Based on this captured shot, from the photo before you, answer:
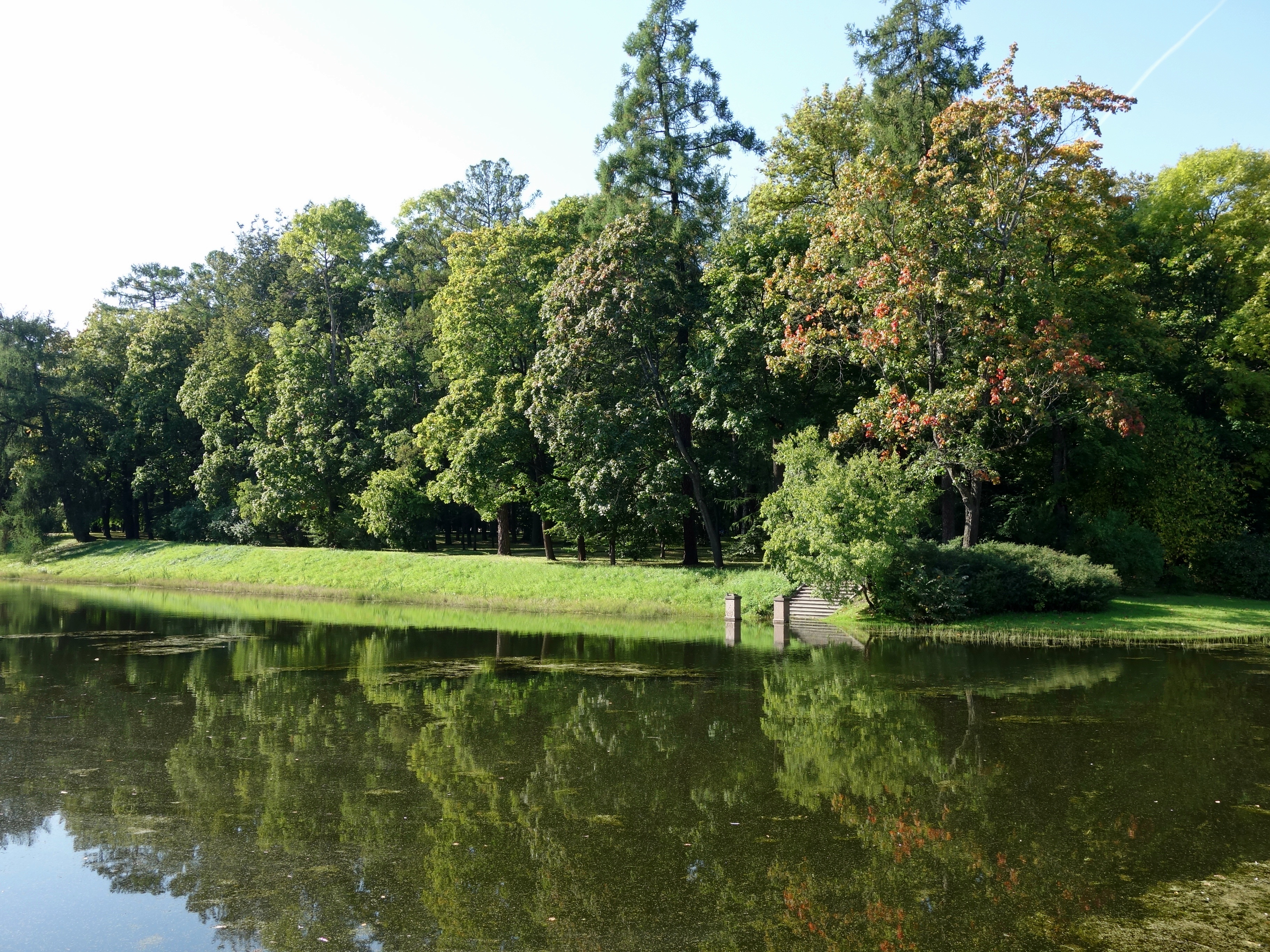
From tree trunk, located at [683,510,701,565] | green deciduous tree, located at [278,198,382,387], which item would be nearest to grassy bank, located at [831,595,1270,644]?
tree trunk, located at [683,510,701,565]

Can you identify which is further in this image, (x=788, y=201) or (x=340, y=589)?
(x=340, y=589)

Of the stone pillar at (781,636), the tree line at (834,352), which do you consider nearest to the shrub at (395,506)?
the tree line at (834,352)

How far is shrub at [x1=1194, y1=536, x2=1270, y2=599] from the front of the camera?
1271 inches

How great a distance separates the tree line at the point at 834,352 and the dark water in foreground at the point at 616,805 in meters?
12.4

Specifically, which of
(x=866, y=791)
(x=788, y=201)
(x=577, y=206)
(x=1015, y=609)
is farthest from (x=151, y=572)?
(x=866, y=791)

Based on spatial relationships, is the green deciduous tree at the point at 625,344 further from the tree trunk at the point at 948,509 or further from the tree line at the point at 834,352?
the tree trunk at the point at 948,509

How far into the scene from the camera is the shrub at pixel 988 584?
90.4ft

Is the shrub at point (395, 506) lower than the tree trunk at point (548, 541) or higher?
higher

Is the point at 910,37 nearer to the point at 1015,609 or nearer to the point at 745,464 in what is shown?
the point at 745,464

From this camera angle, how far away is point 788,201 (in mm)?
37188

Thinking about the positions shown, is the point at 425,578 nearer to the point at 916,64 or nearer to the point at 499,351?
the point at 499,351

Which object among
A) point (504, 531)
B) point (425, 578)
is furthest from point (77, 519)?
point (425, 578)

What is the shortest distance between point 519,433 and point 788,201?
49.4 feet

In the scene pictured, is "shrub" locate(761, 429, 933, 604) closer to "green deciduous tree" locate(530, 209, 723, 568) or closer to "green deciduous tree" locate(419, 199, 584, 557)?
"green deciduous tree" locate(530, 209, 723, 568)
